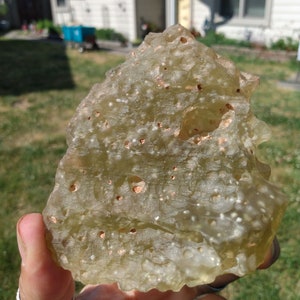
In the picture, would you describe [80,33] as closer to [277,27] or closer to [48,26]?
[48,26]

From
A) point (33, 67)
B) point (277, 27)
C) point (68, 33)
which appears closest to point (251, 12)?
point (277, 27)

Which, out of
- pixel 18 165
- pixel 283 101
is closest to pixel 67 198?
pixel 18 165

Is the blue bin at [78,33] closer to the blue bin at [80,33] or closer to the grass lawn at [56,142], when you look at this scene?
the blue bin at [80,33]

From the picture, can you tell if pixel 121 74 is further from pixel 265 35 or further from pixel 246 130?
pixel 265 35

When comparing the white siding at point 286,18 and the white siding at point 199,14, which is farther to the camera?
the white siding at point 199,14

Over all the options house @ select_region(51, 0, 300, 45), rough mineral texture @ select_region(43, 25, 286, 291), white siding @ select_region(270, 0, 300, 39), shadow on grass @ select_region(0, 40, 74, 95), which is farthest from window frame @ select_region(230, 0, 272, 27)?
rough mineral texture @ select_region(43, 25, 286, 291)

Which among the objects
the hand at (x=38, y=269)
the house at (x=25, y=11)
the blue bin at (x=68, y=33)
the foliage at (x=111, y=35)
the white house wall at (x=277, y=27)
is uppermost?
the hand at (x=38, y=269)

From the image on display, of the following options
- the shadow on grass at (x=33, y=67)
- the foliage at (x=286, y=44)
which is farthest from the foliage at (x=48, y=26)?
the foliage at (x=286, y=44)
